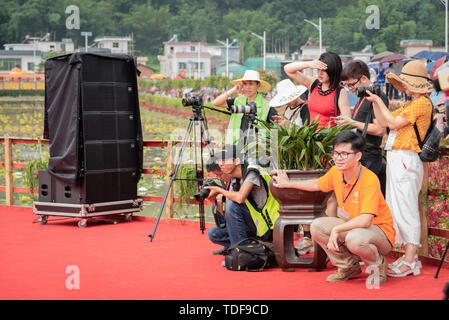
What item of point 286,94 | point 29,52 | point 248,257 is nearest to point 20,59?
point 29,52

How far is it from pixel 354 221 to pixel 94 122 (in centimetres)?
302

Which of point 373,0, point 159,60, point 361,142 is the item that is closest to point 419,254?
point 361,142

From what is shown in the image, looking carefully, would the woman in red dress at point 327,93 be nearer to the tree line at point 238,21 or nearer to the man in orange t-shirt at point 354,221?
the man in orange t-shirt at point 354,221

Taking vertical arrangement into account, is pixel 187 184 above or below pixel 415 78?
below

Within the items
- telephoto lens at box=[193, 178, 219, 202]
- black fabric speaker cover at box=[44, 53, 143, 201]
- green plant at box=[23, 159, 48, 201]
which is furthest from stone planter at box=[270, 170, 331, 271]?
green plant at box=[23, 159, 48, 201]

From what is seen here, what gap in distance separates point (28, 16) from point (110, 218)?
62.3m

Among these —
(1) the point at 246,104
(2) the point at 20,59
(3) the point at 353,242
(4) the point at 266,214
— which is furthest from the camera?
(2) the point at 20,59

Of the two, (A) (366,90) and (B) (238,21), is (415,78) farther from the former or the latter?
(B) (238,21)

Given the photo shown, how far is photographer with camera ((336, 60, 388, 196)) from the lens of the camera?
4203 millimetres

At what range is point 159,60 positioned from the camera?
6606 centimetres

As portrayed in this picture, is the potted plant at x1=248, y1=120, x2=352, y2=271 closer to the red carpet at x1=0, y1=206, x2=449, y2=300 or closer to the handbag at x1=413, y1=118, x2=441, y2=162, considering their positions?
the red carpet at x1=0, y1=206, x2=449, y2=300

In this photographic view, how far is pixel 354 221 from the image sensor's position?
369cm

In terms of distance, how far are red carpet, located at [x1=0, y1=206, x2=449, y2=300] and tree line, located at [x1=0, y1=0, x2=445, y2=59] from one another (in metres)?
53.4

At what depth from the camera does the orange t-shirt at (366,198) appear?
3.68 meters
